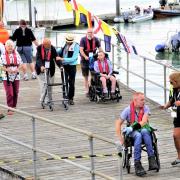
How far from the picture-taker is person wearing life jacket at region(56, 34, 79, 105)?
15.5 metres

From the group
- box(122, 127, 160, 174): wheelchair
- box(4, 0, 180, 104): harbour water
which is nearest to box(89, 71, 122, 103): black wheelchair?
box(122, 127, 160, 174): wheelchair

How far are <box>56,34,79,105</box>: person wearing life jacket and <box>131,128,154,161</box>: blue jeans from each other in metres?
5.24

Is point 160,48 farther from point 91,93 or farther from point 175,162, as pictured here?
point 175,162

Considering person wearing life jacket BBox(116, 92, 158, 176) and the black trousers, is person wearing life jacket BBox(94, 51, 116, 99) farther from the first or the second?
person wearing life jacket BBox(116, 92, 158, 176)

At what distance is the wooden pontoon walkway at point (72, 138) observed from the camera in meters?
10.7

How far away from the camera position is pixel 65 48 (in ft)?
51.3

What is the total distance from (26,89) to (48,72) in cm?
270

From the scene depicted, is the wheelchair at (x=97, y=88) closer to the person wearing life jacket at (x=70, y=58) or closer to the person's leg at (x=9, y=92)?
the person wearing life jacket at (x=70, y=58)

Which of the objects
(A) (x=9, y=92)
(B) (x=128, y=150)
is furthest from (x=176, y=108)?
(A) (x=9, y=92)

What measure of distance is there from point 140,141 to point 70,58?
18.0 ft

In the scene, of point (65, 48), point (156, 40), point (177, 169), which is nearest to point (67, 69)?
point (65, 48)

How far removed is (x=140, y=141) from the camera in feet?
34.1

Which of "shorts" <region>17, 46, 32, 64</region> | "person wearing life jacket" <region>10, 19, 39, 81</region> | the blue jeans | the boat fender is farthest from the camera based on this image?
the boat fender

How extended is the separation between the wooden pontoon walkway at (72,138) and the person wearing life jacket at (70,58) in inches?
22.2
